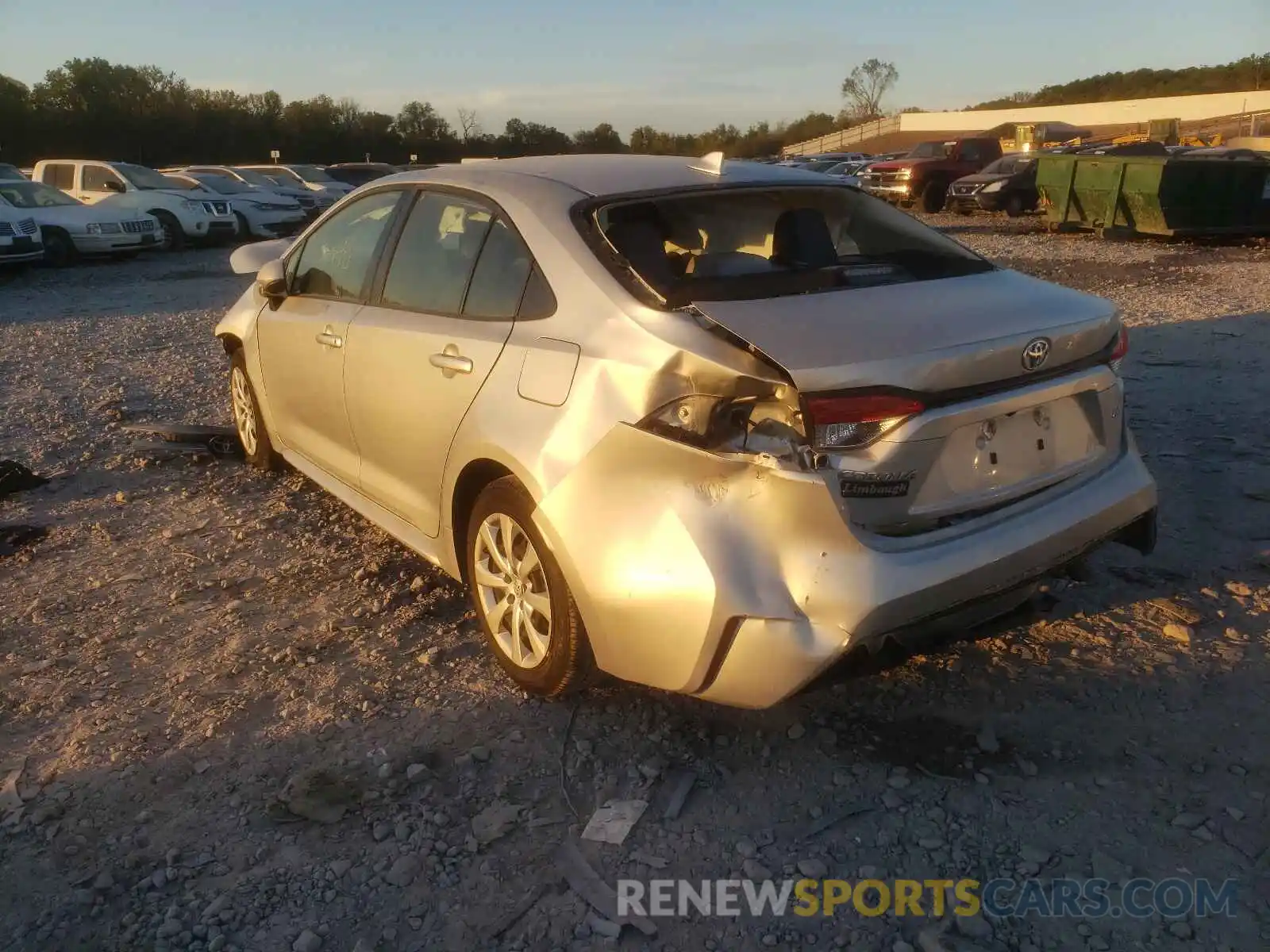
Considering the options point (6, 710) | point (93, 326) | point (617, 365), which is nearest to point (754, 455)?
point (617, 365)

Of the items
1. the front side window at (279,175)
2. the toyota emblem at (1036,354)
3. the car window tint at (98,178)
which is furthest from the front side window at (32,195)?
the toyota emblem at (1036,354)

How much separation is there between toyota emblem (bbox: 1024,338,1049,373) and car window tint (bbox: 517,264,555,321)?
1349mm

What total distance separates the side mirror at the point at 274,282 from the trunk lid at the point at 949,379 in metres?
2.73

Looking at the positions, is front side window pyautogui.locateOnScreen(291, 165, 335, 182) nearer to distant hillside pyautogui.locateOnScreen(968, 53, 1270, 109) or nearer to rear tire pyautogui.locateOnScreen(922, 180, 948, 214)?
rear tire pyautogui.locateOnScreen(922, 180, 948, 214)

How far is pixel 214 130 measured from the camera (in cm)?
5062

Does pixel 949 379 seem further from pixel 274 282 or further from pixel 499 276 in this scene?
pixel 274 282

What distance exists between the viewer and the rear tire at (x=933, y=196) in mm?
25125

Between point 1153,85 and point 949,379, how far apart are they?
3917 inches

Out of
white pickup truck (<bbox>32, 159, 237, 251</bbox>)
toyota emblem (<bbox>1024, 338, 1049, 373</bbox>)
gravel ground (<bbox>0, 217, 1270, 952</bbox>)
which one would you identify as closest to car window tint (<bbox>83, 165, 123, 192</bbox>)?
white pickup truck (<bbox>32, 159, 237, 251</bbox>)

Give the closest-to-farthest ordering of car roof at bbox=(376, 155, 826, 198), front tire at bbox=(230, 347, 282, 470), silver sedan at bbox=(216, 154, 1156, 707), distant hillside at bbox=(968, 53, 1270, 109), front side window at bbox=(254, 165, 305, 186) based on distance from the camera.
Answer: silver sedan at bbox=(216, 154, 1156, 707), car roof at bbox=(376, 155, 826, 198), front tire at bbox=(230, 347, 282, 470), front side window at bbox=(254, 165, 305, 186), distant hillside at bbox=(968, 53, 1270, 109)

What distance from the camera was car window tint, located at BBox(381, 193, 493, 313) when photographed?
11.8ft

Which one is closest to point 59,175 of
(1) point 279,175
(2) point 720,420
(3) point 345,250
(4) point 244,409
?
(1) point 279,175

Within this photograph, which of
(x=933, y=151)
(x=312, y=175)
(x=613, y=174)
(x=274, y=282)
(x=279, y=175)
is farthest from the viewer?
(x=933, y=151)

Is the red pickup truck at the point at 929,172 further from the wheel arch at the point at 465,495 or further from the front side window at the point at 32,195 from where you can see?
the wheel arch at the point at 465,495
